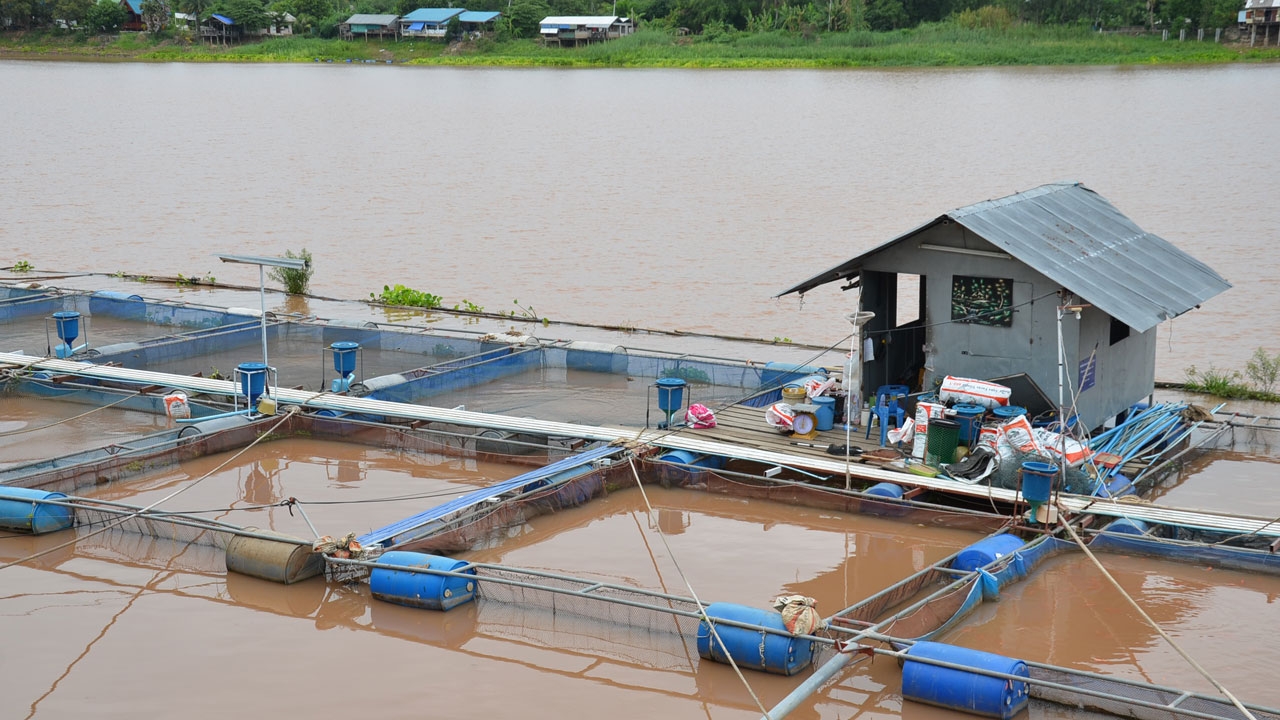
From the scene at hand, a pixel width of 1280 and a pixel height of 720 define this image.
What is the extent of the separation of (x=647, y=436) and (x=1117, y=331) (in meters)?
4.92

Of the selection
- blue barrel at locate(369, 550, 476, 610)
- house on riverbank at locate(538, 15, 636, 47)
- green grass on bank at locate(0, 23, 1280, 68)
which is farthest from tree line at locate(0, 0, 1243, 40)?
blue barrel at locate(369, 550, 476, 610)

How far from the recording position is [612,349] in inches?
637

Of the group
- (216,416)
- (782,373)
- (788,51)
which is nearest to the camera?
(216,416)

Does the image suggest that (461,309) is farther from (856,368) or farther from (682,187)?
(682,187)

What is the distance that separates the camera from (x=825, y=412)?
12930mm

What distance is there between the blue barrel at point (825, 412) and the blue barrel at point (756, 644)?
4.59 metres

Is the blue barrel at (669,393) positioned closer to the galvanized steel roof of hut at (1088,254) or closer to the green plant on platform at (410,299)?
the galvanized steel roof of hut at (1088,254)

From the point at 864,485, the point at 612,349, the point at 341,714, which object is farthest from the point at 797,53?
the point at 341,714

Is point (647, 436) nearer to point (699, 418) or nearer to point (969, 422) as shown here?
point (699, 418)

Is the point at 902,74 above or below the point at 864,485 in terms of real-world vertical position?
above

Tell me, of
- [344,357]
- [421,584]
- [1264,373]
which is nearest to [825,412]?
[421,584]

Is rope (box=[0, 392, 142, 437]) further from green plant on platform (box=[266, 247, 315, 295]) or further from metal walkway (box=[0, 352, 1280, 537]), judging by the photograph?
green plant on platform (box=[266, 247, 315, 295])

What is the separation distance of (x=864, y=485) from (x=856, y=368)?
156 centimetres

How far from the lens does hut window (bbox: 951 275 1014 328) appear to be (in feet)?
40.7
